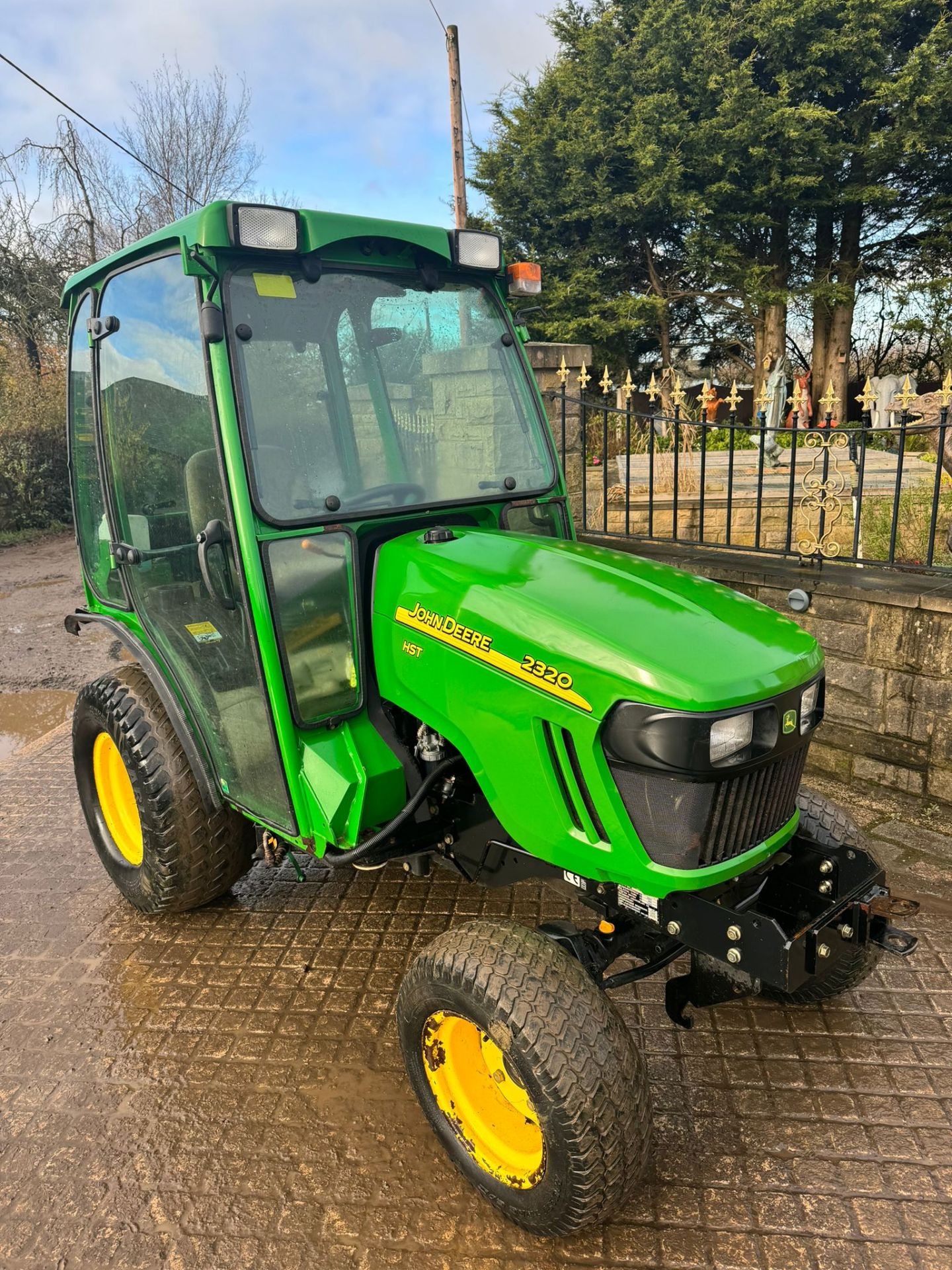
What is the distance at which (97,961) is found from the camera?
3.11 metres

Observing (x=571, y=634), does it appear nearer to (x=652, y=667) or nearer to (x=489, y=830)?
(x=652, y=667)

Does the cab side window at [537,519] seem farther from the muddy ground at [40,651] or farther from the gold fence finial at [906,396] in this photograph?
the muddy ground at [40,651]

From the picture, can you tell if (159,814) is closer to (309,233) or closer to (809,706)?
(309,233)

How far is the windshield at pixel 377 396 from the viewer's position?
2408mm

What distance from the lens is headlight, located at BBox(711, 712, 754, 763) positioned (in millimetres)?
1861

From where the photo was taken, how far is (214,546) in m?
2.46

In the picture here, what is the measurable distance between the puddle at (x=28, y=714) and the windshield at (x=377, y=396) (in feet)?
12.3

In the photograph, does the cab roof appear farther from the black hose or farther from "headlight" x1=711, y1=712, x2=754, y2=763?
"headlight" x1=711, y1=712, x2=754, y2=763

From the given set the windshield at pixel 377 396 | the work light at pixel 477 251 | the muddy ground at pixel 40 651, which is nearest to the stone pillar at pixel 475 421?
the windshield at pixel 377 396

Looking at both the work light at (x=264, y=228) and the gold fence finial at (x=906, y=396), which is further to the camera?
the gold fence finial at (x=906, y=396)

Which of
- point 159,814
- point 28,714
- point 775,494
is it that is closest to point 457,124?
point 775,494

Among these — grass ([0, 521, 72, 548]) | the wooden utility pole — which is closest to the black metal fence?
the wooden utility pole

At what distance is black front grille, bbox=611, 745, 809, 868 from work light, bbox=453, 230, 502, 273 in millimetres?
1763

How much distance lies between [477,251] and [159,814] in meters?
2.20
